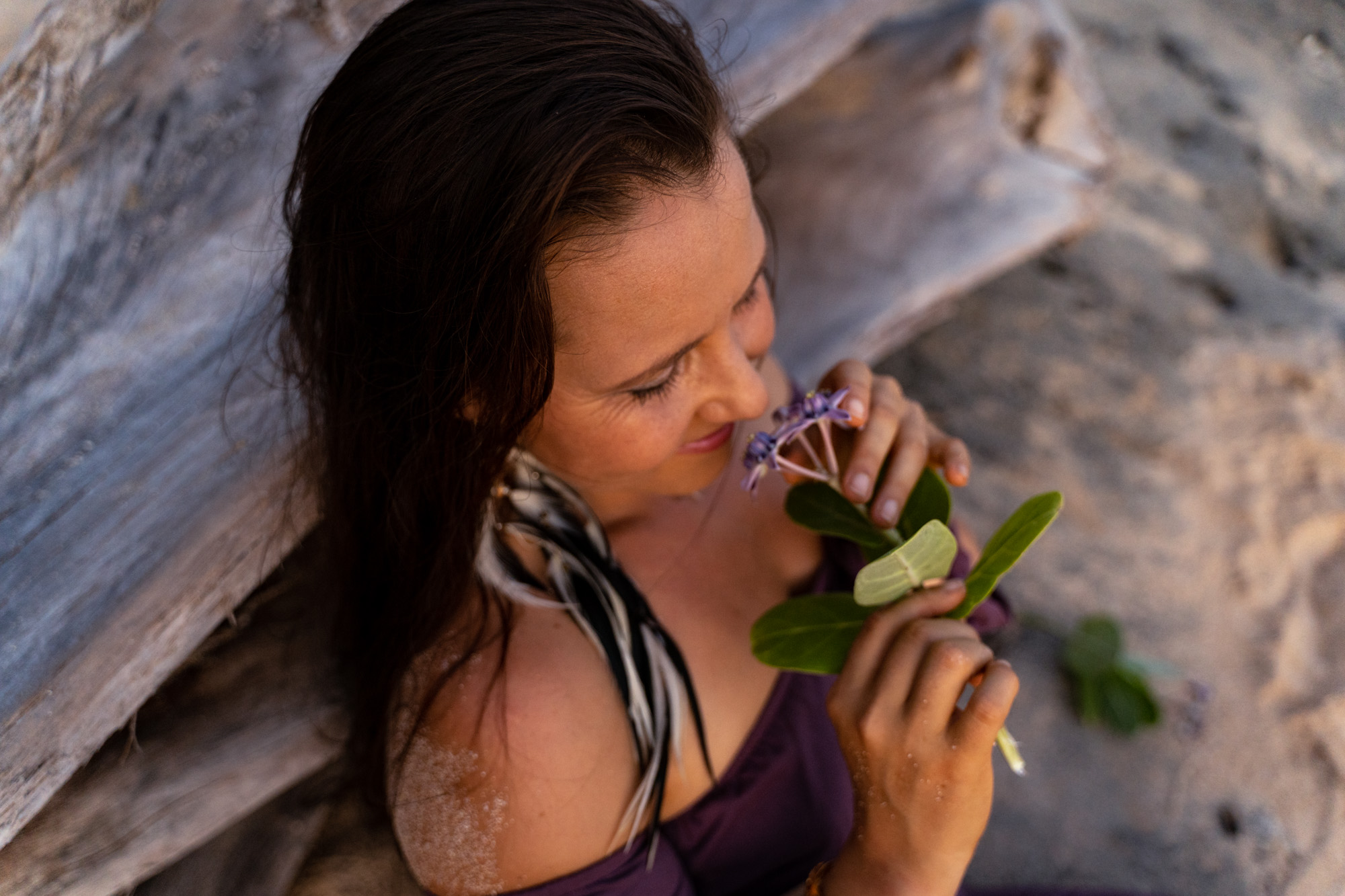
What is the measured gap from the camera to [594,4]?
4.40 ft

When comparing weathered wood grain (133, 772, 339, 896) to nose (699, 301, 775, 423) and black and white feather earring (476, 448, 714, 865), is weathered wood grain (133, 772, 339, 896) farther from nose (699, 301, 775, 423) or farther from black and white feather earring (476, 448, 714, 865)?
nose (699, 301, 775, 423)

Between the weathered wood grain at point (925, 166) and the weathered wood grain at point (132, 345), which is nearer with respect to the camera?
the weathered wood grain at point (132, 345)

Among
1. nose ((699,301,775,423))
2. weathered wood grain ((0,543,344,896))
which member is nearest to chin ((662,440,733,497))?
nose ((699,301,775,423))

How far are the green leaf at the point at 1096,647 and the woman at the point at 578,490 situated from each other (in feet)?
3.37

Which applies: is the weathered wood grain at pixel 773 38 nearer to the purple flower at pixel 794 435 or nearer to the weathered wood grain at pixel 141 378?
the weathered wood grain at pixel 141 378

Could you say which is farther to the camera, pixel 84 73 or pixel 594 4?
pixel 84 73

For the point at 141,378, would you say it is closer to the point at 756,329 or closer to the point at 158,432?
the point at 158,432

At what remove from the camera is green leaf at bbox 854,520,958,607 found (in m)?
1.38

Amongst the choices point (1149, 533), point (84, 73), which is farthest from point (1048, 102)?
point (84, 73)

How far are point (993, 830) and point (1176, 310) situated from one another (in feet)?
6.53

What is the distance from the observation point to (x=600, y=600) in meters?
1.69

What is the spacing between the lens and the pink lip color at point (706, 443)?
1.61 meters

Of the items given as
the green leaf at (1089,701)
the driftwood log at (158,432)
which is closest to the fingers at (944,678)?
the driftwood log at (158,432)

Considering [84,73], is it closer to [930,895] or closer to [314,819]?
[314,819]
